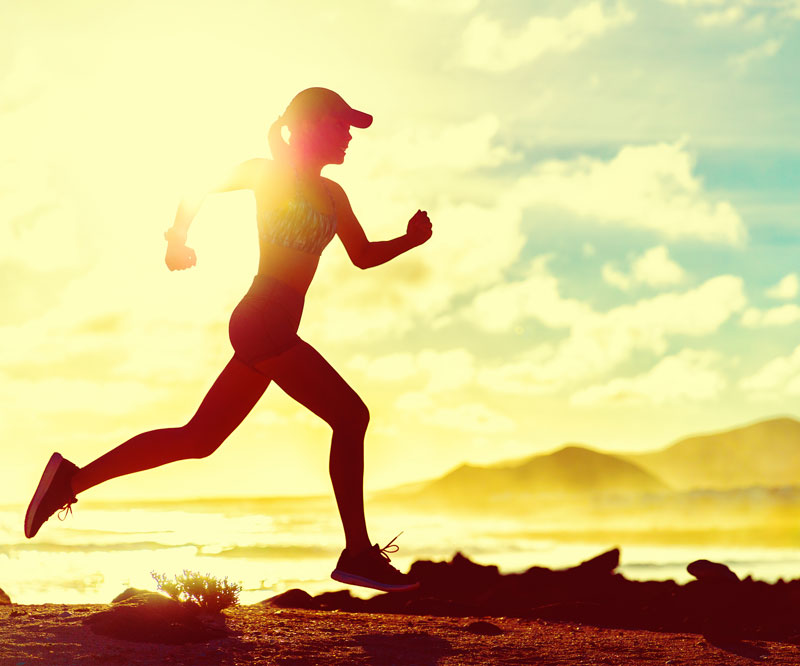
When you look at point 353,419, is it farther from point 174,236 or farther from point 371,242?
point 174,236

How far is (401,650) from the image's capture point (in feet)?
24.8

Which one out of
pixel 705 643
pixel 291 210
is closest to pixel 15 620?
pixel 291 210

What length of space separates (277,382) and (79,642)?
8.10 ft

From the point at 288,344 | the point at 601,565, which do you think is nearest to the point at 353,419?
the point at 288,344

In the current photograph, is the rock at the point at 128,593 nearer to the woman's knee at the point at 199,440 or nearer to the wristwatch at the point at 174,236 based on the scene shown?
the woman's knee at the point at 199,440

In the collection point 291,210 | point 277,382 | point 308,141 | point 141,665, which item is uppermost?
point 308,141

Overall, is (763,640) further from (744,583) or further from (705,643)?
(744,583)

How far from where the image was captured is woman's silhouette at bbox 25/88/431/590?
6.50 metres

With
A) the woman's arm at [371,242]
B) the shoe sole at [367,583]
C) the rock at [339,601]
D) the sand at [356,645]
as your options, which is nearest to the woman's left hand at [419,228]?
the woman's arm at [371,242]

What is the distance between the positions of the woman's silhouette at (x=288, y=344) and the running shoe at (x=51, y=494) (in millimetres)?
14

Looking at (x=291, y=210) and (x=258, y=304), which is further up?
(x=291, y=210)

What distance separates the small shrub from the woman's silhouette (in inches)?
85.3

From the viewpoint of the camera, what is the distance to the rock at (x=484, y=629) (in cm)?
851

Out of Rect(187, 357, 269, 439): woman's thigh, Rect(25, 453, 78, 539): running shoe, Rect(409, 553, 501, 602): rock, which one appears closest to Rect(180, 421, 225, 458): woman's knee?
Rect(187, 357, 269, 439): woman's thigh
